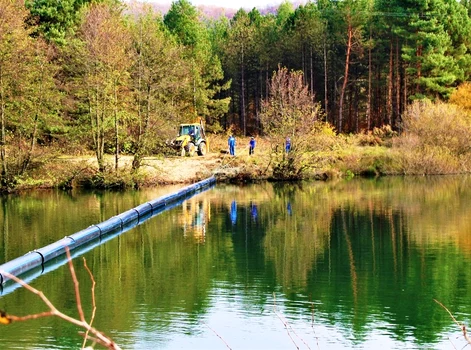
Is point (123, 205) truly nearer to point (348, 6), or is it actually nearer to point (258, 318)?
point (258, 318)

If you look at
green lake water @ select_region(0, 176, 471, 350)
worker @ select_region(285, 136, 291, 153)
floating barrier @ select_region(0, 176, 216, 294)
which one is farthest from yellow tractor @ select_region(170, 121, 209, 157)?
green lake water @ select_region(0, 176, 471, 350)

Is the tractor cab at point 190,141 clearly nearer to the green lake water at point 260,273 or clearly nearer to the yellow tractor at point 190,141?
the yellow tractor at point 190,141

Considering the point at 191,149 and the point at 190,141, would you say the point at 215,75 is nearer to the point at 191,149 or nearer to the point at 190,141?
the point at 190,141

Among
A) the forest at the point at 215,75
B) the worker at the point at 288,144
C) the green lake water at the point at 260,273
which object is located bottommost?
the green lake water at the point at 260,273

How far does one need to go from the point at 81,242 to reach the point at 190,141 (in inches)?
915

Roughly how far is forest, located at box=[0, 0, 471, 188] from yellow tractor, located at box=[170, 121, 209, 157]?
1090 millimetres

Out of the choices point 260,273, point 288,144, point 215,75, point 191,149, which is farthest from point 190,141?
point 260,273

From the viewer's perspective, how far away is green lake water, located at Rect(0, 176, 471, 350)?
10.8 m

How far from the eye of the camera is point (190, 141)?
42812 millimetres

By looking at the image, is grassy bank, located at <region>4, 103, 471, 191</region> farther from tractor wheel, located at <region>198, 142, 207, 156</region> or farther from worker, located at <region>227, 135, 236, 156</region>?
tractor wheel, located at <region>198, 142, 207, 156</region>

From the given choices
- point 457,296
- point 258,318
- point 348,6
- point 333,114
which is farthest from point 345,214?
point 333,114

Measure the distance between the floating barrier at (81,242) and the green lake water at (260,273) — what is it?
33 centimetres

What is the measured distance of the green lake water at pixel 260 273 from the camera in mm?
10797

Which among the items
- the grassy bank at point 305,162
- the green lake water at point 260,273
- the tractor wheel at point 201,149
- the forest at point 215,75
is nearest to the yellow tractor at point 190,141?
the tractor wheel at point 201,149
